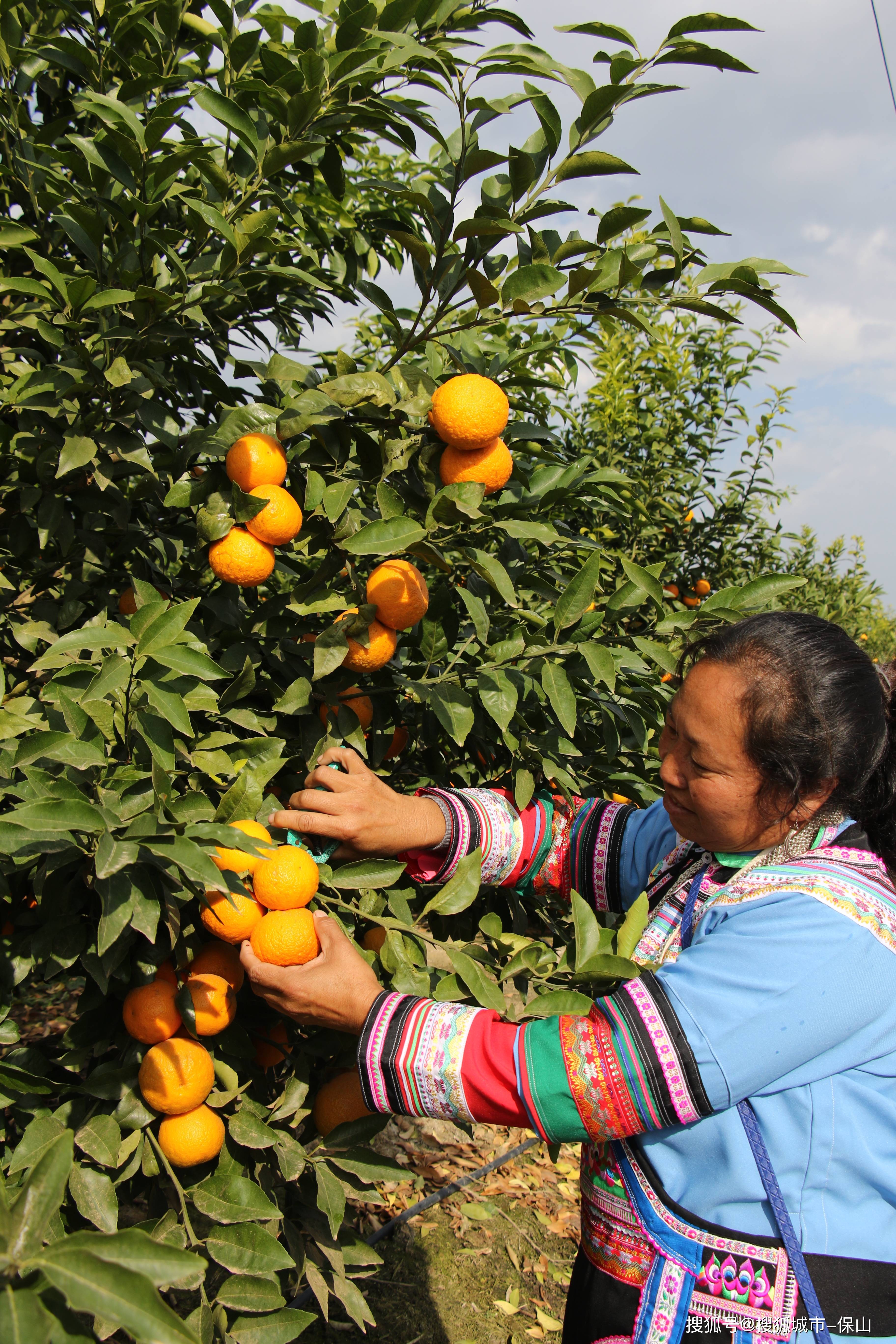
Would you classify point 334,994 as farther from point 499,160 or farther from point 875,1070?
point 499,160

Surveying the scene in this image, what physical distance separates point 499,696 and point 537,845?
18.2 inches

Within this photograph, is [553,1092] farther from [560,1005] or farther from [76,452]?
[76,452]

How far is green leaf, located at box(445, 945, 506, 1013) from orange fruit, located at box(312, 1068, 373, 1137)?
0.25 m

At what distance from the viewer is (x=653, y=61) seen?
119 centimetres

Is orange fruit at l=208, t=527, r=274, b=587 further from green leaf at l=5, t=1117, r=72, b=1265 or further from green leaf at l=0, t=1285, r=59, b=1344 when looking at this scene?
green leaf at l=0, t=1285, r=59, b=1344

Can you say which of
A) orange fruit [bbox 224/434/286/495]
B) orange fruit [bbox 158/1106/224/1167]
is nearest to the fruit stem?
orange fruit [bbox 158/1106/224/1167]

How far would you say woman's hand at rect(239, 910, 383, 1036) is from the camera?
3.82 ft

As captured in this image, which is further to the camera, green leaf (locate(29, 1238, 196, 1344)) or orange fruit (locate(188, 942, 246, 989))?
orange fruit (locate(188, 942, 246, 989))

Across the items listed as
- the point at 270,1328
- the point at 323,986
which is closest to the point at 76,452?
the point at 323,986

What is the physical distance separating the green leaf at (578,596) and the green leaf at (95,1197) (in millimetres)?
1013

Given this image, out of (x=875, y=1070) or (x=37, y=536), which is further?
(x=37, y=536)

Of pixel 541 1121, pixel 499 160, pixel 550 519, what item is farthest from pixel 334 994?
pixel 499 160

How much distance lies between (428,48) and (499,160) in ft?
0.68

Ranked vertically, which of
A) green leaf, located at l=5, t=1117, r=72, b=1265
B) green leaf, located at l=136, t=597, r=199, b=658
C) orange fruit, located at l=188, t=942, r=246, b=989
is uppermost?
green leaf, located at l=136, t=597, r=199, b=658
